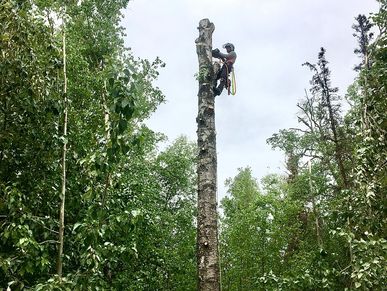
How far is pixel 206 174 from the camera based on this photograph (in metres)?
4.70

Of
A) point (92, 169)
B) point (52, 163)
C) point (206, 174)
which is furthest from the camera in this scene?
point (52, 163)

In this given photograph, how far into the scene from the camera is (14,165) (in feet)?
18.3

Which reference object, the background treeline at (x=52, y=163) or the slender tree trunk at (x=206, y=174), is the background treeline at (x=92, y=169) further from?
the slender tree trunk at (x=206, y=174)

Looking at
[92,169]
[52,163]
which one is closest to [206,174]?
[92,169]

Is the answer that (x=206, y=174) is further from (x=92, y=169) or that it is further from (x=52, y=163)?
(x=52, y=163)

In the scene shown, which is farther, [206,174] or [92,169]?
[206,174]

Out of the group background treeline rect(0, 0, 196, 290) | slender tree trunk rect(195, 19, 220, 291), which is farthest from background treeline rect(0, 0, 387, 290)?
slender tree trunk rect(195, 19, 220, 291)

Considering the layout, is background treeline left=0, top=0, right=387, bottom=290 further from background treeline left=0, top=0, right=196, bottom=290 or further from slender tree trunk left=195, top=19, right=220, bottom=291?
slender tree trunk left=195, top=19, right=220, bottom=291

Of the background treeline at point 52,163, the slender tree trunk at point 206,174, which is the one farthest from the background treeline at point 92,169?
the slender tree trunk at point 206,174

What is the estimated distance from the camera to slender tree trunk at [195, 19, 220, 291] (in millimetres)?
4262

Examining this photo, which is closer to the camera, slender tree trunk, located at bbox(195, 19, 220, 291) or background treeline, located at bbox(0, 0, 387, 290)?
background treeline, located at bbox(0, 0, 387, 290)

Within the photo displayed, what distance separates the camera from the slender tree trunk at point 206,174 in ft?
14.0

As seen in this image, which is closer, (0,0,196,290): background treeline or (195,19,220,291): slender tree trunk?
(0,0,196,290): background treeline

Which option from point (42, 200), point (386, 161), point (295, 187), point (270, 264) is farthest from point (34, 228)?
point (295, 187)
